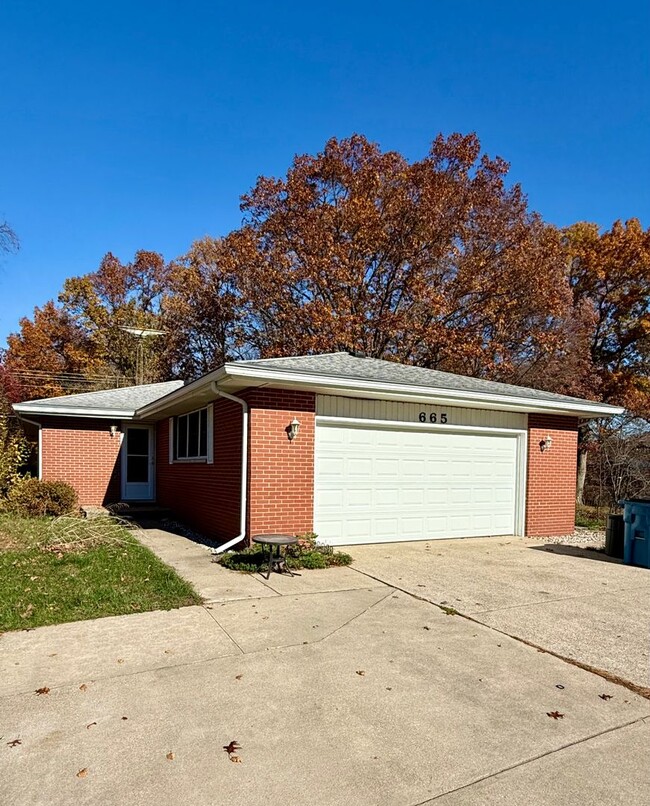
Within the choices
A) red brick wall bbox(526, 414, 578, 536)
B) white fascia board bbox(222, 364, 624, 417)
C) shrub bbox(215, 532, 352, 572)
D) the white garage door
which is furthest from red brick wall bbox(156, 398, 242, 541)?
red brick wall bbox(526, 414, 578, 536)

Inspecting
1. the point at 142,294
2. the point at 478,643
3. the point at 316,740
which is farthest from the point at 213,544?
the point at 142,294

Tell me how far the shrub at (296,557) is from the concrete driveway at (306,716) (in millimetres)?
2314

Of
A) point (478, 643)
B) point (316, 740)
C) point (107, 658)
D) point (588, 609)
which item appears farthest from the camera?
point (588, 609)

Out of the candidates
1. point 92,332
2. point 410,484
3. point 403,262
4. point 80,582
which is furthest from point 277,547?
point 92,332

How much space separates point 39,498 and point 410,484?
8777 mm

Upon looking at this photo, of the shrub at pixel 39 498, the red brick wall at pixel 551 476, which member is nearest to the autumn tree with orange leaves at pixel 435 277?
the red brick wall at pixel 551 476

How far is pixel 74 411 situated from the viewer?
13.9 meters

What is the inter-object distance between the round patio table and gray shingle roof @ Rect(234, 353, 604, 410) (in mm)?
2432

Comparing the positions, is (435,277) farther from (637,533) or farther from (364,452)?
(637,533)

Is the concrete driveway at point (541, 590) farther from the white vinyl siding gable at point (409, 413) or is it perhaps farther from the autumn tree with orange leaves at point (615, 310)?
the autumn tree with orange leaves at point (615, 310)

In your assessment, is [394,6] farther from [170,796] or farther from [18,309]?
[18,309]

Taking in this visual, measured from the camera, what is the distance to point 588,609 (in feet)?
20.0

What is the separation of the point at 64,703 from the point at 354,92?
15.2 metres

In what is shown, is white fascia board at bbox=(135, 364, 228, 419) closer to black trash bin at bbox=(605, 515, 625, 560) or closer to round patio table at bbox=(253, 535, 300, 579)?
round patio table at bbox=(253, 535, 300, 579)
